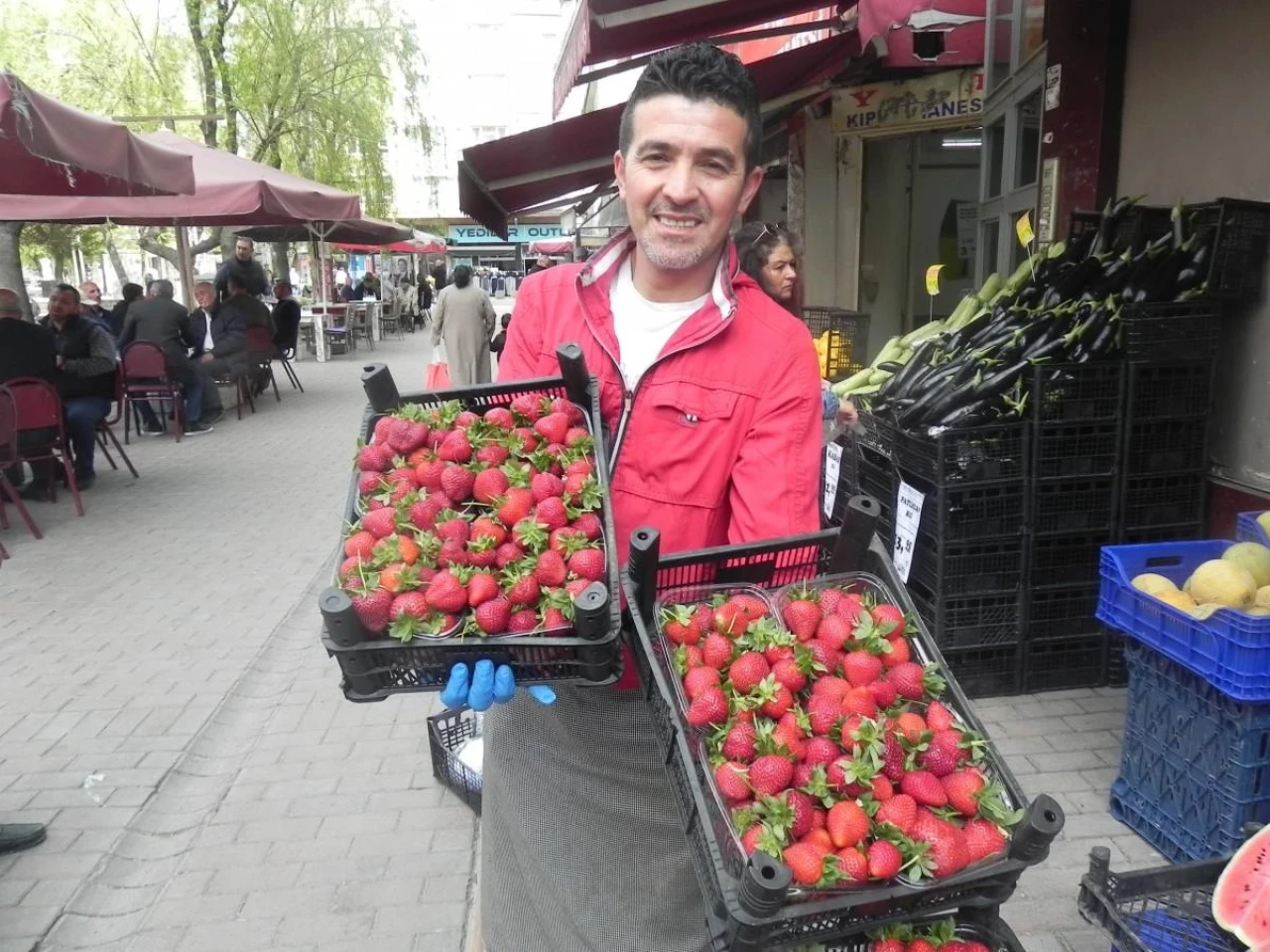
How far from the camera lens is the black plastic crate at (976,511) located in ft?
12.7

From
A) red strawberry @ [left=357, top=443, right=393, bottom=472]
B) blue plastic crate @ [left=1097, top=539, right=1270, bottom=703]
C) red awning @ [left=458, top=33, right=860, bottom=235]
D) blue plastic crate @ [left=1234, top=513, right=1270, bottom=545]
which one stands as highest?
red awning @ [left=458, top=33, right=860, bottom=235]

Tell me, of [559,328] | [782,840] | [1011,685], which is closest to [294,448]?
[1011,685]

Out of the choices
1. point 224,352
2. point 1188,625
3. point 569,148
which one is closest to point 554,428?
point 1188,625

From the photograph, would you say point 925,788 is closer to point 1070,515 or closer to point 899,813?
point 899,813

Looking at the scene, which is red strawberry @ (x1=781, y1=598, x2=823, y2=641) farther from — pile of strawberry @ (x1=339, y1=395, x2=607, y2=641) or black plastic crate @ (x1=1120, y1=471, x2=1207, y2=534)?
black plastic crate @ (x1=1120, y1=471, x2=1207, y2=534)

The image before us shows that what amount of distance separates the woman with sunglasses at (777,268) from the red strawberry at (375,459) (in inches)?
108

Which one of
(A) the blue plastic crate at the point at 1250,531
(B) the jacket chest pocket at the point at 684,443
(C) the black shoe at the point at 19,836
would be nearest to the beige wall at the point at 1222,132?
(A) the blue plastic crate at the point at 1250,531

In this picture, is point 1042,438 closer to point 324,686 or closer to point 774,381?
point 774,381

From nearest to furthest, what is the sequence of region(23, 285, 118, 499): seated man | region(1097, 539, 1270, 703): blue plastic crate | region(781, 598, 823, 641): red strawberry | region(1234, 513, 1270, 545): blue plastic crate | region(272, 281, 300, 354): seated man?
region(781, 598, 823, 641): red strawberry
region(1097, 539, 1270, 703): blue plastic crate
region(1234, 513, 1270, 545): blue plastic crate
region(23, 285, 118, 499): seated man
region(272, 281, 300, 354): seated man

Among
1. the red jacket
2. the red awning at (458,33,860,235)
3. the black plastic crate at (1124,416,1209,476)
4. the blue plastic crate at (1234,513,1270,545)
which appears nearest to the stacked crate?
the black plastic crate at (1124,416,1209,476)

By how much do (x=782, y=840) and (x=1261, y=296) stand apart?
12.0 ft

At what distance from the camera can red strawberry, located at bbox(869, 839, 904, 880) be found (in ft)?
4.13

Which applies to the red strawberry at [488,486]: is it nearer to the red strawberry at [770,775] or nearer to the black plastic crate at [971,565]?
the red strawberry at [770,775]

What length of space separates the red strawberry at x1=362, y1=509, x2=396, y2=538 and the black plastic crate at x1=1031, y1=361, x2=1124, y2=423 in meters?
2.99
